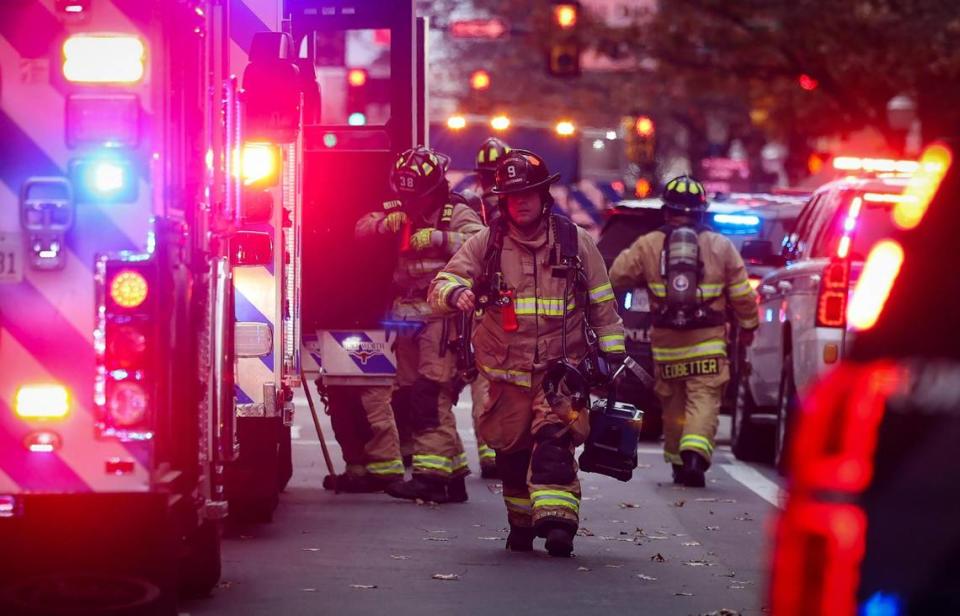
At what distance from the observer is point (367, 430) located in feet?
42.3

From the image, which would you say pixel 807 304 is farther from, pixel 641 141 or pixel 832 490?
pixel 641 141

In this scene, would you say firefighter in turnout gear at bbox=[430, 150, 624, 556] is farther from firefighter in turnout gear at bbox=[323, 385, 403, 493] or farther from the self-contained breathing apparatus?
firefighter in turnout gear at bbox=[323, 385, 403, 493]

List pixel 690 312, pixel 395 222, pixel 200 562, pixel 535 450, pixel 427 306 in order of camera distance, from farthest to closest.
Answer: pixel 690 312 < pixel 427 306 < pixel 395 222 < pixel 535 450 < pixel 200 562

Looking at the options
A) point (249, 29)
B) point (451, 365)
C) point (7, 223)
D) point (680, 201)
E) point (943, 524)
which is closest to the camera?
point (943, 524)

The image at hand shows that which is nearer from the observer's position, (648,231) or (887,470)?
(887,470)

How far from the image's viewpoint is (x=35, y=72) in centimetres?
666

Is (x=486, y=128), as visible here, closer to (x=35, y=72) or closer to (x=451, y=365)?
(x=451, y=365)

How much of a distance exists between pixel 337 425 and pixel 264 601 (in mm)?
4353

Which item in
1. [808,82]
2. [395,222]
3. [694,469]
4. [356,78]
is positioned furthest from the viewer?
[808,82]

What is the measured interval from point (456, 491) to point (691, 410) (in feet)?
6.72

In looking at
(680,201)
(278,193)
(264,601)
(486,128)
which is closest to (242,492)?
(278,193)

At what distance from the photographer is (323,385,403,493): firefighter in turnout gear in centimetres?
1277

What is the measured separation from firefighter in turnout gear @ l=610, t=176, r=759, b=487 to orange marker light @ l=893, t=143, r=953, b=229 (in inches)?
347

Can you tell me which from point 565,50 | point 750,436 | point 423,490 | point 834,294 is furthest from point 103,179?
point 565,50
